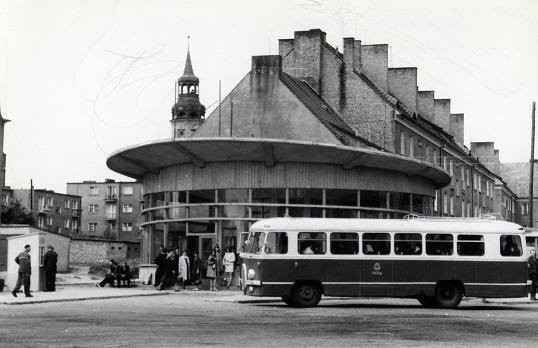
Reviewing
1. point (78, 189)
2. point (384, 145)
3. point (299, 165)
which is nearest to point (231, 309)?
point (299, 165)

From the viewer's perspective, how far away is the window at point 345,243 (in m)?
24.9

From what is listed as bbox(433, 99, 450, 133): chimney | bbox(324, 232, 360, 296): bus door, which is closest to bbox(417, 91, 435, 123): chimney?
bbox(433, 99, 450, 133): chimney

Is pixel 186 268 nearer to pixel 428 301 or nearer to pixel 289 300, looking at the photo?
pixel 289 300

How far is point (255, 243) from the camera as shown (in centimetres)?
2525

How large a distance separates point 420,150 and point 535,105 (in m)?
9.22

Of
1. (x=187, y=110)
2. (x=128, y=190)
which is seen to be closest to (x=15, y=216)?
(x=187, y=110)

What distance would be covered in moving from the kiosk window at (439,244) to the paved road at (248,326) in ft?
6.61

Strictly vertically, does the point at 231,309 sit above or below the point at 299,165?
below

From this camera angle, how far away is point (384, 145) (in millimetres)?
47375

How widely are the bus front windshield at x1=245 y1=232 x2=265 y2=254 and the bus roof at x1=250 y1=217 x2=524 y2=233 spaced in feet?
0.58

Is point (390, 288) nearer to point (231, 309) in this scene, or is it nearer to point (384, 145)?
point (231, 309)

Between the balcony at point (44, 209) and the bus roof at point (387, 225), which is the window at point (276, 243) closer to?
the bus roof at point (387, 225)

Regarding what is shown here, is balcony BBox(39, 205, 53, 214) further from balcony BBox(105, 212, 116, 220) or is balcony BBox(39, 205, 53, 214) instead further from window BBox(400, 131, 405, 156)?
window BBox(400, 131, 405, 156)

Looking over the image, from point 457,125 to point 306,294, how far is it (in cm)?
5084
